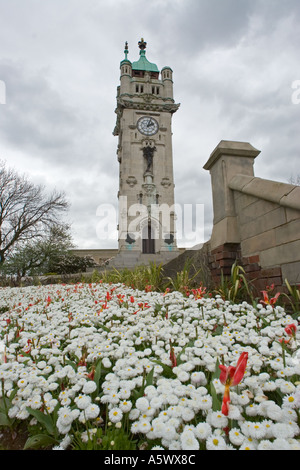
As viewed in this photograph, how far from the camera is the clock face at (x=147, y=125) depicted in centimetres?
2483

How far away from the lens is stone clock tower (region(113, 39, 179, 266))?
23.0 m

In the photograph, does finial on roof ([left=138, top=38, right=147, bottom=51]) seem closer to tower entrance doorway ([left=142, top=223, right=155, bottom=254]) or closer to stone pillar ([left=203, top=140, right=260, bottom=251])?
tower entrance doorway ([left=142, top=223, right=155, bottom=254])

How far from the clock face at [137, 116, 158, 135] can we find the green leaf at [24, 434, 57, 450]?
25.8 metres

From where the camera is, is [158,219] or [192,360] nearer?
[192,360]

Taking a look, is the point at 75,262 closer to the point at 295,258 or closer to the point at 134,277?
the point at 134,277

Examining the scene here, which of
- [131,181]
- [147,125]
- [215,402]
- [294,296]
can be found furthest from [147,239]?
[215,402]

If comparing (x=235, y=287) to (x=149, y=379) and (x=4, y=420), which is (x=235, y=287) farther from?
(x=4, y=420)

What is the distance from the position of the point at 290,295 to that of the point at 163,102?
1056 inches

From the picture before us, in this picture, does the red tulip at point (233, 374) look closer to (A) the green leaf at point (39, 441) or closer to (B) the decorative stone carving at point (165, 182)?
(A) the green leaf at point (39, 441)

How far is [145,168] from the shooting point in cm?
2386

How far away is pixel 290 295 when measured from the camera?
9.82ft

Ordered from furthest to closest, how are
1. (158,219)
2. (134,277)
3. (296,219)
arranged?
1. (158,219)
2. (134,277)
3. (296,219)

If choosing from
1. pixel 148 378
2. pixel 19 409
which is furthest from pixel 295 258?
pixel 19 409

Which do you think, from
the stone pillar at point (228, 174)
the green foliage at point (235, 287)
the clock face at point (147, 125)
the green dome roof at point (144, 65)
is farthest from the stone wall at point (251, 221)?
the green dome roof at point (144, 65)
